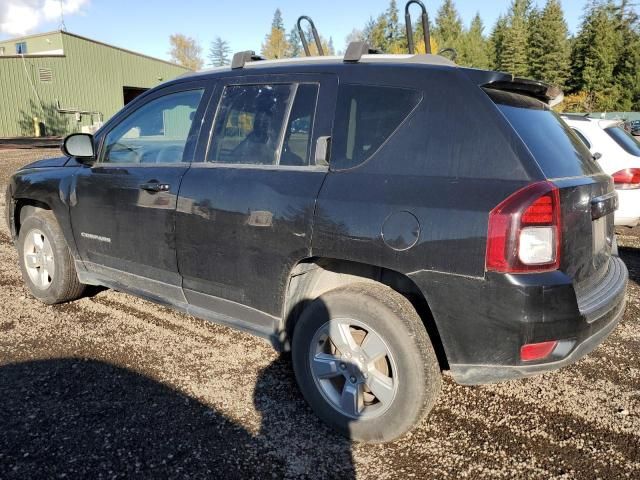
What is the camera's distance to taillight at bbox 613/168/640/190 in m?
6.08

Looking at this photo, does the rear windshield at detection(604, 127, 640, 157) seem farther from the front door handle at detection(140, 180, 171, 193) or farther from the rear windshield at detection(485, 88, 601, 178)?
the front door handle at detection(140, 180, 171, 193)

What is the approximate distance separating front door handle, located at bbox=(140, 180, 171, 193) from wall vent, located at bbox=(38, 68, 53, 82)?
3660 cm

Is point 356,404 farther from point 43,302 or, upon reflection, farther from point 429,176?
point 43,302

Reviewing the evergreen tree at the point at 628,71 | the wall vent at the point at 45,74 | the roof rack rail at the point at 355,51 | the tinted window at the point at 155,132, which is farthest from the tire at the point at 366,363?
the evergreen tree at the point at 628,71

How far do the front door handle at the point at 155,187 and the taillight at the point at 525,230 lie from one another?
81.7 inches

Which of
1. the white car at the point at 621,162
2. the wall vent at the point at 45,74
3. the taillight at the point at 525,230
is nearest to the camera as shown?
the taillight at the point at 525,230

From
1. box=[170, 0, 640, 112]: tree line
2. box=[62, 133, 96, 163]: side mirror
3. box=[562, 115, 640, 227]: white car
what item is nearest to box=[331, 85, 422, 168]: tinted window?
box=[62, 133, 96, 163]: side mirror

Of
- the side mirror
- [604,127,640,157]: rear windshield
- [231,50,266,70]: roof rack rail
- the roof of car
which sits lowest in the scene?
[604,127,640,157]: rear windshield

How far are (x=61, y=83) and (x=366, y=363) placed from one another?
3858cm

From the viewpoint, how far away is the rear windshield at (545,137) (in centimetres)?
235

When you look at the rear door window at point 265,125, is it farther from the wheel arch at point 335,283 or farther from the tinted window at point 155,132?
the wheel arch at point 335,283

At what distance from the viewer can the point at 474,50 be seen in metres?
71.5

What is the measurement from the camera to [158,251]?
134 inches

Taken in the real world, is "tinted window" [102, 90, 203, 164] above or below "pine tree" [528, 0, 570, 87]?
below
